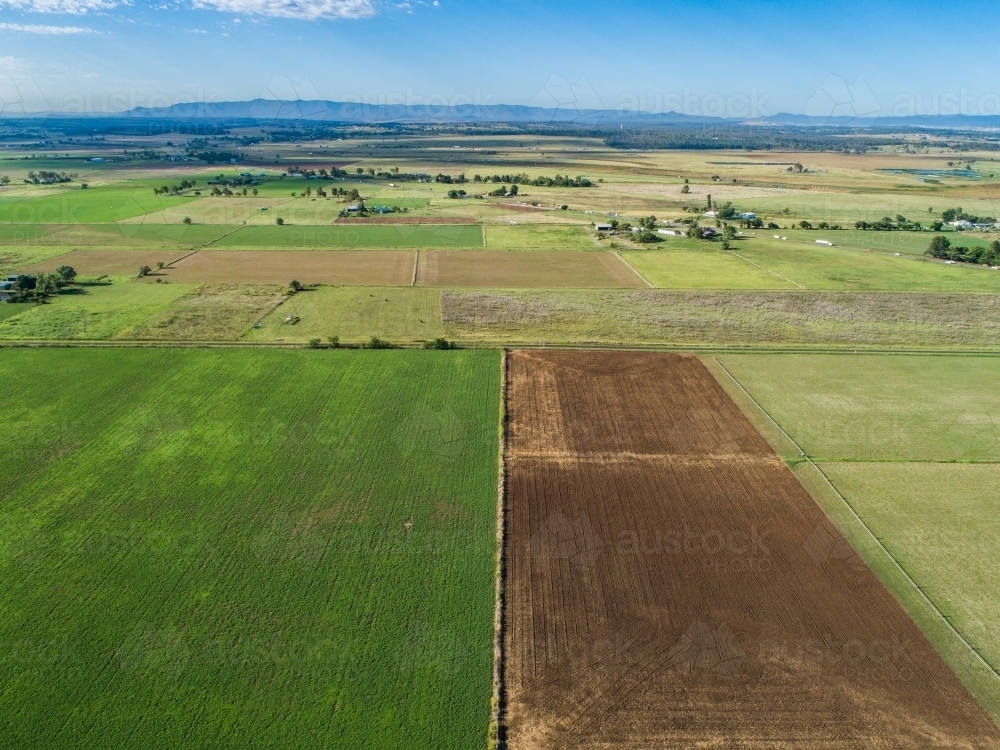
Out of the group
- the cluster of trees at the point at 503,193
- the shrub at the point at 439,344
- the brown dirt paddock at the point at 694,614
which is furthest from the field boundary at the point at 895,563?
the cluster of trees at the point at 503,193

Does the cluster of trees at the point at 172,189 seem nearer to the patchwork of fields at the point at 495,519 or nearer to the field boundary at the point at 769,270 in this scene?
the patchwork of fields at the point at 495,519

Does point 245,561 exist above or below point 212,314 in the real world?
below

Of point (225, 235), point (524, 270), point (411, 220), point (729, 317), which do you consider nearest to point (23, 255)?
point (225, 235)

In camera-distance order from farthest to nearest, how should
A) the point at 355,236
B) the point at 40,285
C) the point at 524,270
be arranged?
1. the point at 355,236
2. the point at 524,270
3. the point at 40,285

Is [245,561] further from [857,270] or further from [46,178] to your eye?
[46,178]

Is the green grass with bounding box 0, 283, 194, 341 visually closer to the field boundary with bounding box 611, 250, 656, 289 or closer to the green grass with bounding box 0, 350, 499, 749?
the green grass with bounding box 0, 350, 499, 749

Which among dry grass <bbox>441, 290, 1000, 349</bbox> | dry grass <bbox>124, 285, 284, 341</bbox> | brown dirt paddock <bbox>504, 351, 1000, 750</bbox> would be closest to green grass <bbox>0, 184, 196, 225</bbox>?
dry grass <bbox>124, 285, 284, 341</bbox>
